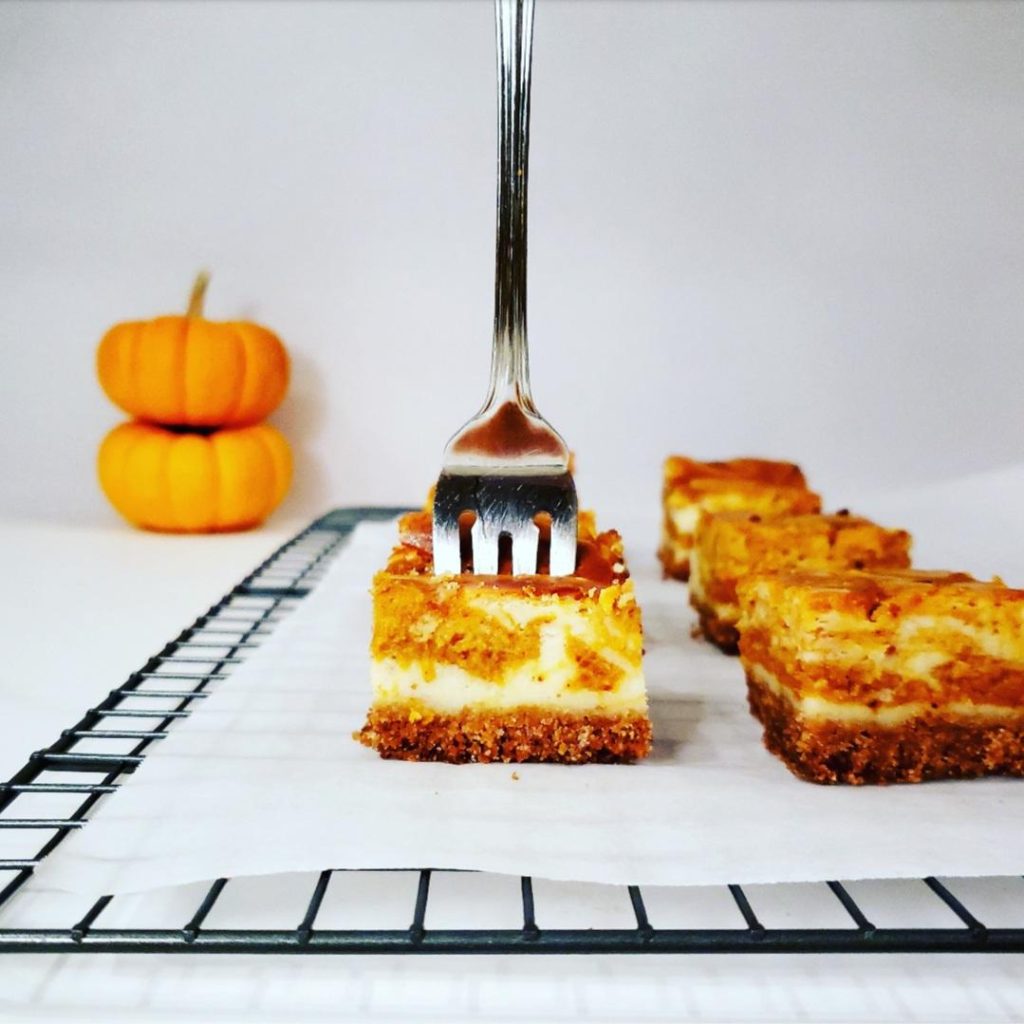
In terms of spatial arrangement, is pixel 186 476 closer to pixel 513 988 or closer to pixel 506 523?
pixel 506 523

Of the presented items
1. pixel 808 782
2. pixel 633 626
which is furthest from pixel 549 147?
pixel 808 782

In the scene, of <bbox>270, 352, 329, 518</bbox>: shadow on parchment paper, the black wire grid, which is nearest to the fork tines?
the black wire grid

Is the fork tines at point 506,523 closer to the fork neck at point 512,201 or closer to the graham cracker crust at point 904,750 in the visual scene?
the fork neck at point 512,201

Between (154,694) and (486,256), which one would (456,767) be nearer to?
(154,694)

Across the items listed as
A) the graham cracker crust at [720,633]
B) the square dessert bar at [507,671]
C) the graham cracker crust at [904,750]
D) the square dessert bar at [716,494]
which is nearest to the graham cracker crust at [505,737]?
the square dessert bar at [507,671]

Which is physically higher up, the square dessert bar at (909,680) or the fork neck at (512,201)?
the fork neck at (512,201)

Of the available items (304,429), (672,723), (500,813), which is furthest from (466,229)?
(500,813)
